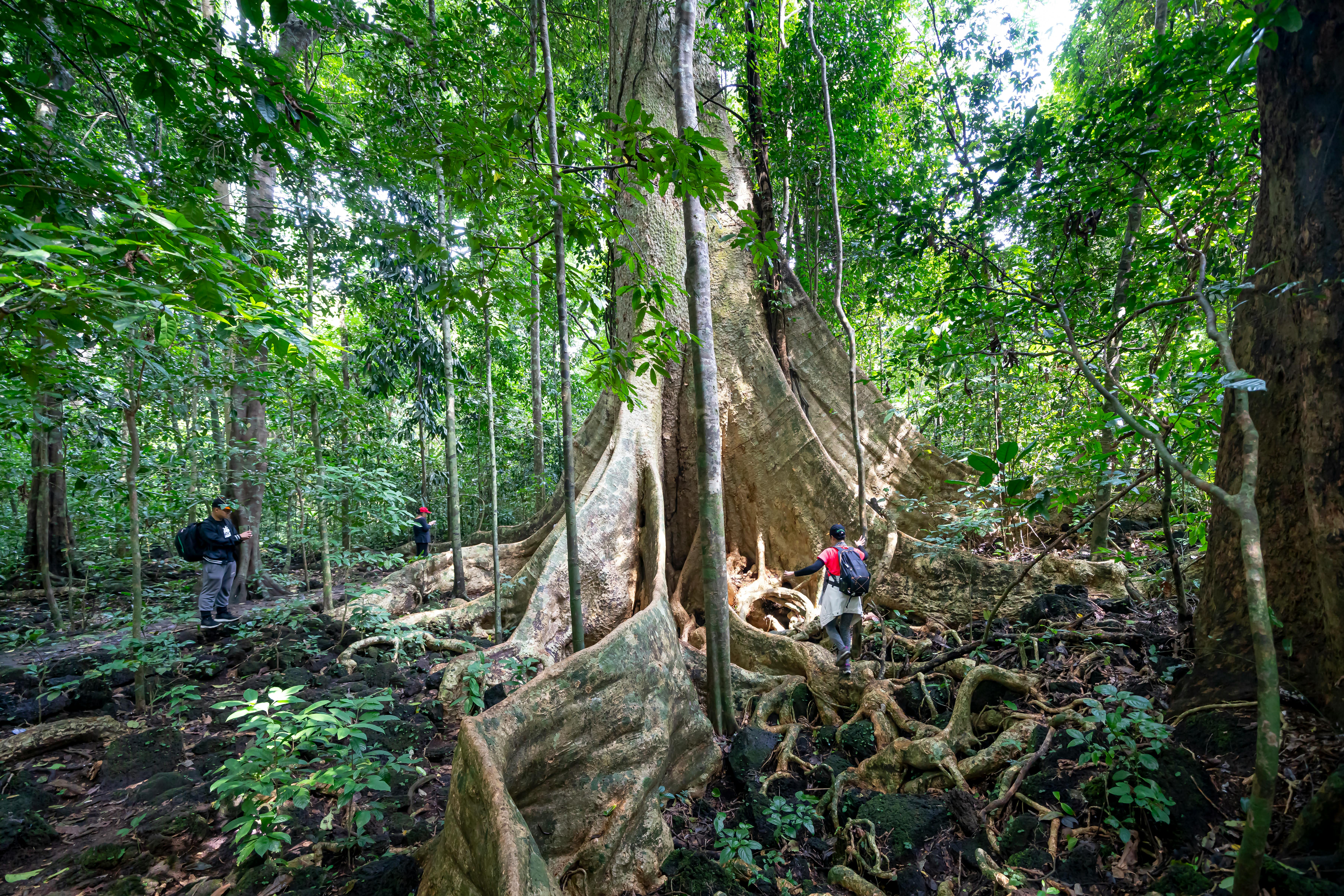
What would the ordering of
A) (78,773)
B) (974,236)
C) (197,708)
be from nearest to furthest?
(78,773) → (974,236) → (197,708)

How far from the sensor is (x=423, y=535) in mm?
10633

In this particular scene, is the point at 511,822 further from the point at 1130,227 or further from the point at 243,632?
the point at 1130,227

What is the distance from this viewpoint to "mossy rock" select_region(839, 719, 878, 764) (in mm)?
3459

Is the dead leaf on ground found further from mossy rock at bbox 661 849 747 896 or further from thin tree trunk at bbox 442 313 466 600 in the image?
thin tree trunk at bbox 442 313 466 600

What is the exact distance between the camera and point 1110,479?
8.63 ft

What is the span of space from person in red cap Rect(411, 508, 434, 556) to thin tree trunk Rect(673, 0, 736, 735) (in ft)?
25.3

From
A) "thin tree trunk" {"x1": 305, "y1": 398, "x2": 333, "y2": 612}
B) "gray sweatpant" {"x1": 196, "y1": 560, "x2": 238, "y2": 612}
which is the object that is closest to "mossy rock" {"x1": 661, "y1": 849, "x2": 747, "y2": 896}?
"thin tree trunk" {"x1": 305, "y1": 398, "x2": 333, "y2": 612}

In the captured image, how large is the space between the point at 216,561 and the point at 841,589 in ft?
20.9

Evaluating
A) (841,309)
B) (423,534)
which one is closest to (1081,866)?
(841,309)

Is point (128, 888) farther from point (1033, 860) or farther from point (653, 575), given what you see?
point (1033, 860)

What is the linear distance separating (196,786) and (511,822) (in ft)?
8.31

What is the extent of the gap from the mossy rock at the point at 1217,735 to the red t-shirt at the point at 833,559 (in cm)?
215

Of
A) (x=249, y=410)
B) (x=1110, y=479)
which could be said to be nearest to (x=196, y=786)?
(x=1110, y=479)

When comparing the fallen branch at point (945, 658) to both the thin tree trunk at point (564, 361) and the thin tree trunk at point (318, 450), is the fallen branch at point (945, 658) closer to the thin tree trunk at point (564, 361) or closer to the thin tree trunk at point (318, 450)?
the thin tree trunk at point (564, 361)
